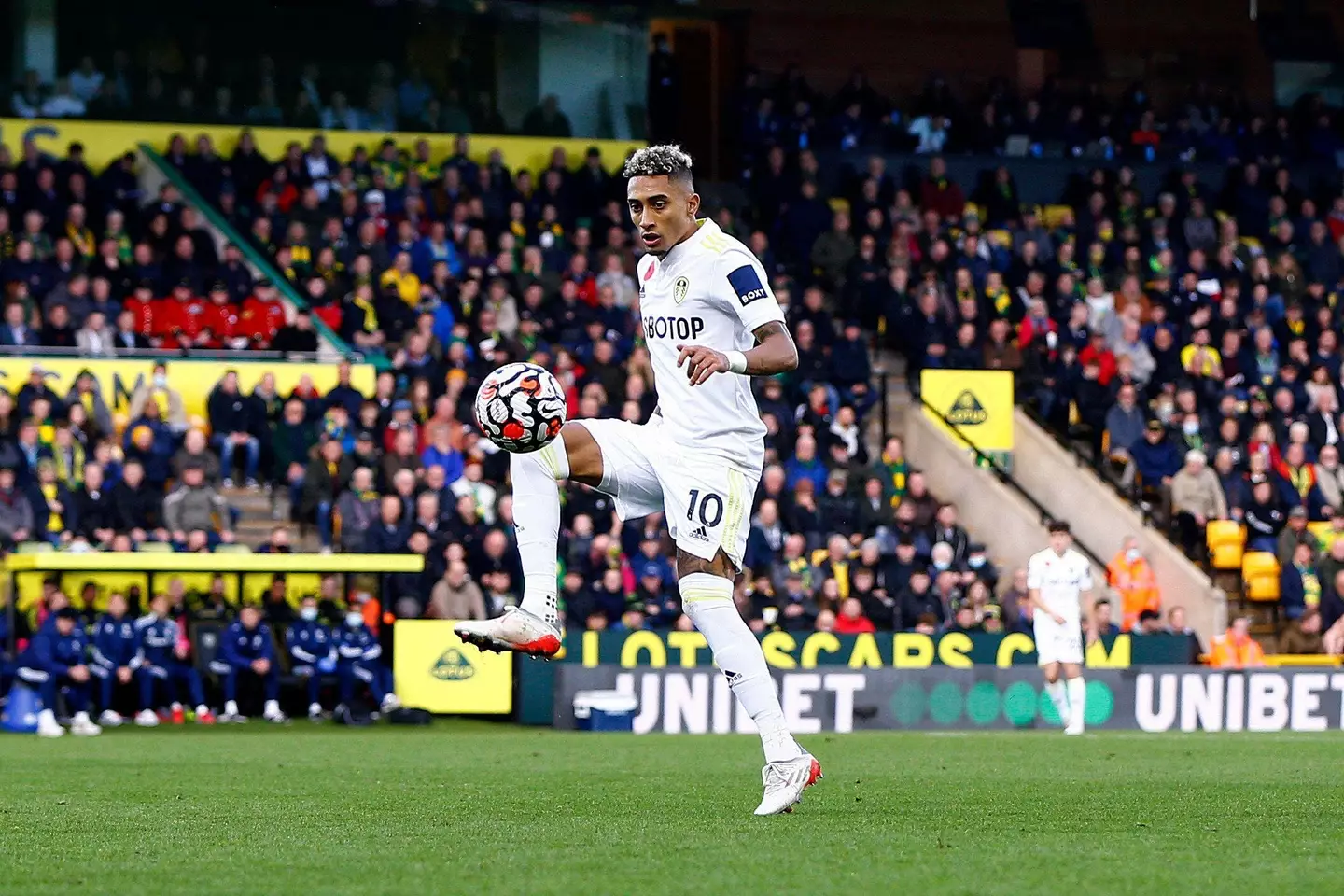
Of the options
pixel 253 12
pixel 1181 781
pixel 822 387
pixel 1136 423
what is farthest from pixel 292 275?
pixel 1181 781

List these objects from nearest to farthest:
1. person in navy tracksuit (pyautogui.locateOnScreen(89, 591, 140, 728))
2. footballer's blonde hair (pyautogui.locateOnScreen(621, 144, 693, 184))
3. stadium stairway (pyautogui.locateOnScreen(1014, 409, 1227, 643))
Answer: footballer's blonde hair (pyautogui.locateOnScreen(621, 144, 693, 184)) → person in navy tracksuit (pyautogui.locateOnScreen(89, 591, 140, 728)) → stadium stairway (pyautogui.locateOnScreen(1014, 409, 1227, 643))

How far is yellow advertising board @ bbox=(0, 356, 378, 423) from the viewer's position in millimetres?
22500

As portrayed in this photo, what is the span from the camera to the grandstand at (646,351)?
69.3 ft

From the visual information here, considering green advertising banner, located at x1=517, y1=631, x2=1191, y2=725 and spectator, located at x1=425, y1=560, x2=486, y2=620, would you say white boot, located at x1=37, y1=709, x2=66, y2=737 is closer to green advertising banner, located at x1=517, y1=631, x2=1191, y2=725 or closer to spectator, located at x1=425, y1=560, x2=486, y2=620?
spectator, located at x1=425, y1=560, x2=486, y2=620

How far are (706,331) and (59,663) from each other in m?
12.7

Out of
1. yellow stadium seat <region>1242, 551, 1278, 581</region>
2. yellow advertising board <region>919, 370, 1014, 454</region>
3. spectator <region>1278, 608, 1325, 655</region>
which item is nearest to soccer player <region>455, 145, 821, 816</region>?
spectator <region>1278, 608, 1325, 655</region>

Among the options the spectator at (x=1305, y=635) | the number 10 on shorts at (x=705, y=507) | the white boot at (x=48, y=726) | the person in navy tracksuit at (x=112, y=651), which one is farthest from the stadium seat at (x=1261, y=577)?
the number 10 on shorts at (x=705, y=507)

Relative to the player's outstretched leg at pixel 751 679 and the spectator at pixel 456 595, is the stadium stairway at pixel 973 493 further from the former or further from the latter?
the player's outstretched leg at pixel 751 679

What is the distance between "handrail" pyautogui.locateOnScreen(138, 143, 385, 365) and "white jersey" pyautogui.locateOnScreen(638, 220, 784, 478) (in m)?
15.8

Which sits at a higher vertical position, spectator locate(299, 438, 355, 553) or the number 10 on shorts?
the number 10 on shorts

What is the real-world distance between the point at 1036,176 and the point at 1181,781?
21.4 m

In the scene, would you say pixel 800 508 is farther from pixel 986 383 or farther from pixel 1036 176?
pixel 1036 176

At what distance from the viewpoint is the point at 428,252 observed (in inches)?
1013

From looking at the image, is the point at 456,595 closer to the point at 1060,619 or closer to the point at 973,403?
the point at 1060,619
